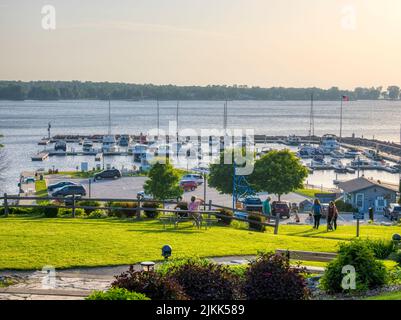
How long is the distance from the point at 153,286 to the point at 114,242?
309 inches

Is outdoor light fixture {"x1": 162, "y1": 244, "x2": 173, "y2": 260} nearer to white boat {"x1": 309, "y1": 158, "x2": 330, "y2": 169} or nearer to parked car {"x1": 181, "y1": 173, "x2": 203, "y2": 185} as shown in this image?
parked car {"x1": 181, "y1": 173, "x2": 203, "y2": 185}

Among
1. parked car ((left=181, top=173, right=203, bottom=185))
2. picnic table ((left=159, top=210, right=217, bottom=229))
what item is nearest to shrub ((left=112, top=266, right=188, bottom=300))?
picnic table ((left=159, top=210, right=217, bottom=229))

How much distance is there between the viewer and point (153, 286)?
37.6 ft

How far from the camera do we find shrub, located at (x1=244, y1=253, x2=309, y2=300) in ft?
40.2

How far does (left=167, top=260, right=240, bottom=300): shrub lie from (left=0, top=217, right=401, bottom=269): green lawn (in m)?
4.46

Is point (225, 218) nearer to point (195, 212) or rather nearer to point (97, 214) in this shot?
point (195, 212)

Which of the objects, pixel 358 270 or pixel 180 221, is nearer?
pixel 358 270

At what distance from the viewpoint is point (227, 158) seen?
55562mm

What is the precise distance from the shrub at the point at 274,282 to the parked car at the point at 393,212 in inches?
1303

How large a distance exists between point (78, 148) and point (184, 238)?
368ft

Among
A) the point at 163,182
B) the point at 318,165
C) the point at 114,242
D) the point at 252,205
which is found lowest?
the point at 318,165

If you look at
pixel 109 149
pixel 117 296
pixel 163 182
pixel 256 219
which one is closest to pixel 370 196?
pixel 163 182
